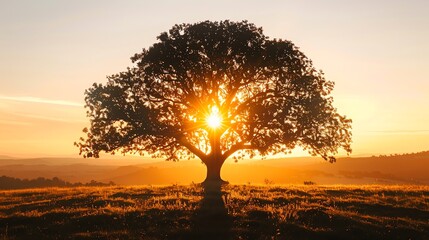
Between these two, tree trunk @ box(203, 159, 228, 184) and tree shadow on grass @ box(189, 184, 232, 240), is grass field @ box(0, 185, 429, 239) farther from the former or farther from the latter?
tree trunk @ box(203, 159, 228, 184)

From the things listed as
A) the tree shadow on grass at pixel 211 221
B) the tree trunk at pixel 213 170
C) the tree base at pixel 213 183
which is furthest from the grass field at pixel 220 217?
the tree trunk at pixel 213 170

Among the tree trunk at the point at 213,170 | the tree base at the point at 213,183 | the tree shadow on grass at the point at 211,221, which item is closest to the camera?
the tree shadow on grass at the point at 211,221

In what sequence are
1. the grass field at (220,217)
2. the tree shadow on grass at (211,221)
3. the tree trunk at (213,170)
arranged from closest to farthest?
the tree shadow on grass at (211,221) < the grass field at (220,217) < the tree trunk at (213,170)

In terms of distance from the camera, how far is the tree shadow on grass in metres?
18.9

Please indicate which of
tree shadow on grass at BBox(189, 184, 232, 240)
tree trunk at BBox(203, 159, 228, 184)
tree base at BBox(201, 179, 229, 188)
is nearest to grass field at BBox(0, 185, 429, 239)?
tree shadow on grass at BBox(189, 184, 232, 240)

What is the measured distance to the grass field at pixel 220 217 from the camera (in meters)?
19.4

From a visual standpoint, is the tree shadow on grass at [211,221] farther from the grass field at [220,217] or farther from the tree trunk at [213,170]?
the tree trunk at [213,170]

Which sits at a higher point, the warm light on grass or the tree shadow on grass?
the warm light on grass

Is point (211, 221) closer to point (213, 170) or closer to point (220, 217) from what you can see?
point (220, 217)

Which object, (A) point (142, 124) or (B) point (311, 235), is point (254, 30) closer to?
(A) point (142, 124)

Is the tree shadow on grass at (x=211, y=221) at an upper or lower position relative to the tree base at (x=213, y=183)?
lower

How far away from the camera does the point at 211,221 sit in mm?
21312

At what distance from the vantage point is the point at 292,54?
38594mm

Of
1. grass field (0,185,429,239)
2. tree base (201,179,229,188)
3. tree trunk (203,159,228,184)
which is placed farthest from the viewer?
tree trunk (203,159,228,184)
